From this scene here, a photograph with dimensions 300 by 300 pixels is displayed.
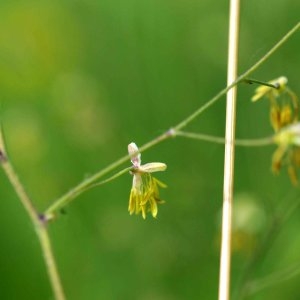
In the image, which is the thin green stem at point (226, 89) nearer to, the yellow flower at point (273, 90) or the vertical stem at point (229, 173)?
the yellow flower at point (273, 90)

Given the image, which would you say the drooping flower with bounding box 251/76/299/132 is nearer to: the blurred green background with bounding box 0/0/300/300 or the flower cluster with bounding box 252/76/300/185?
the flower cluster with bounding box 252/76/300/185

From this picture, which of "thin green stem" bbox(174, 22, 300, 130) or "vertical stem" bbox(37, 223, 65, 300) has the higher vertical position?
"thin green stem" bbox(174, 22, 300, 130)

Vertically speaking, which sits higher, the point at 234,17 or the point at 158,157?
the point at 158,157

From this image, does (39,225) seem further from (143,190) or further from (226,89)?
(226,89)

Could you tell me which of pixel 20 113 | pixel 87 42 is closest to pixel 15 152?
pixel 20 113

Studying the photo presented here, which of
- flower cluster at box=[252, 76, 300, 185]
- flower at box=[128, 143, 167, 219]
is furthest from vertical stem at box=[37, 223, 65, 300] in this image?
flower cluster at box=[252, 76, 300, 185]

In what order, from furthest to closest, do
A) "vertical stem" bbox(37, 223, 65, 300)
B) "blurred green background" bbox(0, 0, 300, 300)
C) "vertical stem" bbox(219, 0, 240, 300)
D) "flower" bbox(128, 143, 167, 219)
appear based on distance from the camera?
1. "blurred green background" bbox(0, 0, 300, 300)
2. "vertical stem" bbox(219, 0, 240, 300)
3. "flower" bbox(128, 143, 167, 219)
4. "vertical stem" bbox(37, 223, 65, 300)

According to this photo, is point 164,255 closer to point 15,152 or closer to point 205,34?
point 15,152

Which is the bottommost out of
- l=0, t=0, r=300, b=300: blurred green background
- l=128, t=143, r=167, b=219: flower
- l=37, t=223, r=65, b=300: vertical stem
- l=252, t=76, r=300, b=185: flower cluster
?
l=37, t=223, r=65, b=300: vertical stem

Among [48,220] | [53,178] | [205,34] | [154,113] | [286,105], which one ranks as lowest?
[48,220]
